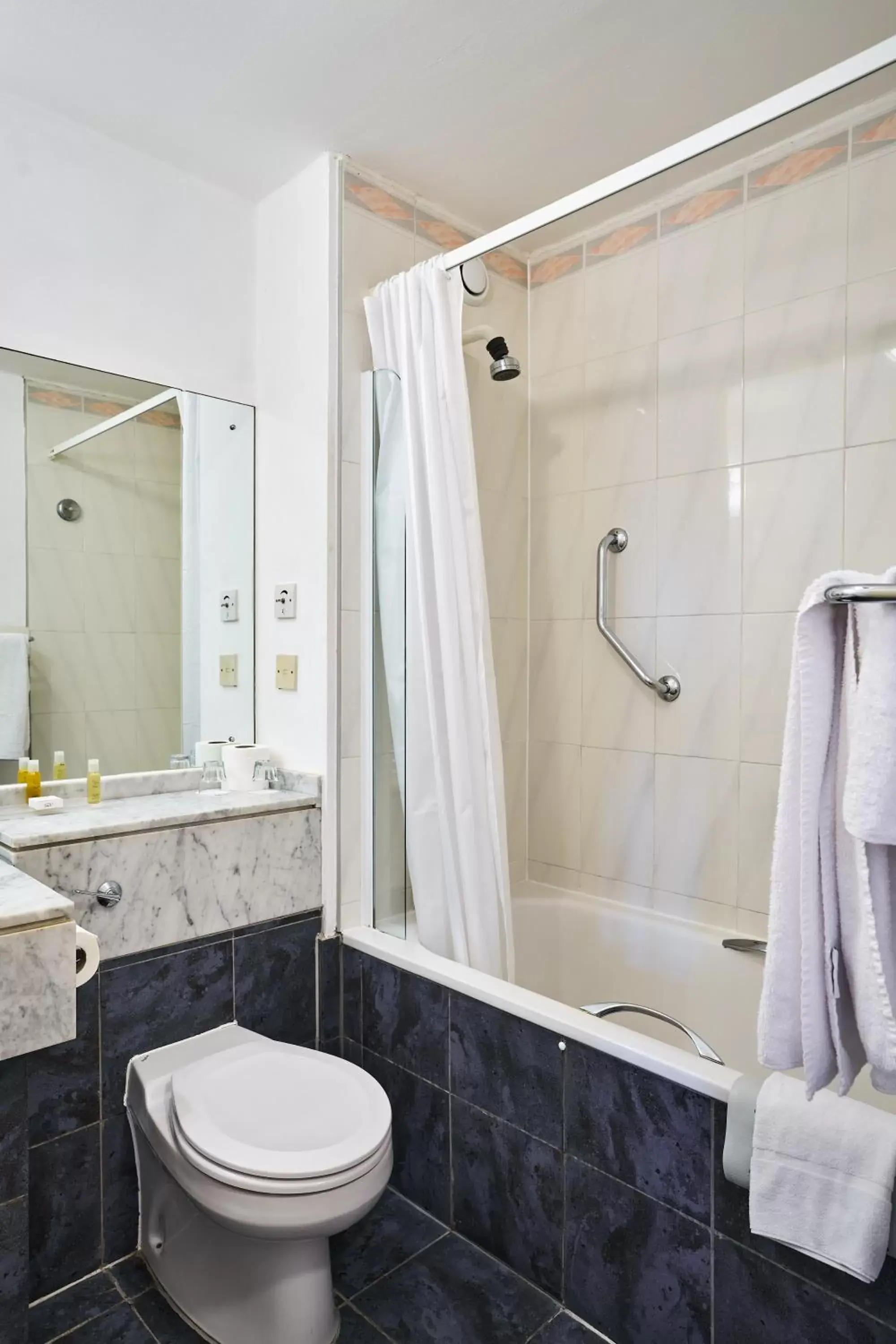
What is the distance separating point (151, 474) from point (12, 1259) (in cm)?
166

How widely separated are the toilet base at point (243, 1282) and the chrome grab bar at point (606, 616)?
1.52 metres

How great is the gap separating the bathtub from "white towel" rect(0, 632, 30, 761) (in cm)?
91

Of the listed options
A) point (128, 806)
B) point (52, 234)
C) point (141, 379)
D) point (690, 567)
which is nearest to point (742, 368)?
point (690, 567)

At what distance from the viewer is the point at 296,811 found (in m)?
1.99

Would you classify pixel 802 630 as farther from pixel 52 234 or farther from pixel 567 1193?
pixel 52 234

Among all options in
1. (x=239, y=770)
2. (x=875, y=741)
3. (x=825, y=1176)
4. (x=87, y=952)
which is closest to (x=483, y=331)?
(x=239, y=770)

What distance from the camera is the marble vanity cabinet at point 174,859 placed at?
5.28 ft

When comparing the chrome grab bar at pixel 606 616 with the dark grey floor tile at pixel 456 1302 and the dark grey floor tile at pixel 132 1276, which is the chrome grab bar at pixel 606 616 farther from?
the dark grey floor tile at pixel 132 1276

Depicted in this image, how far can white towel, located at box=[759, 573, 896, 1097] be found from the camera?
36.4 inches

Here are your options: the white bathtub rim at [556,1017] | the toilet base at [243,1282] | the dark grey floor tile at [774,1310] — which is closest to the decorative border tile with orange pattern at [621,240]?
the white bathtub rim at [556,1017]

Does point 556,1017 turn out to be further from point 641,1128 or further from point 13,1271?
point 13,1271

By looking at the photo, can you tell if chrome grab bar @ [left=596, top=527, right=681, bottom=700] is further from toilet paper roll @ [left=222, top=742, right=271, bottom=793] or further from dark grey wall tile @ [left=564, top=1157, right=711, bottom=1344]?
dark grey wall tile @ [left=564, top=1157, right=711, bottom=1344]

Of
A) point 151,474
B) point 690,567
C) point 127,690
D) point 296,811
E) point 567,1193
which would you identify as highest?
point 151,474

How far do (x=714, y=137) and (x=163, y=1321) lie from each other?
93.8 inches
